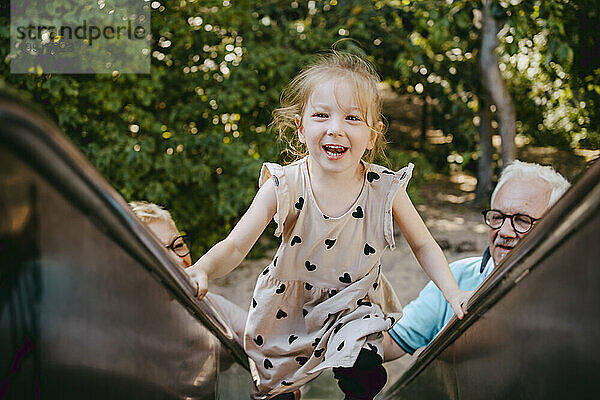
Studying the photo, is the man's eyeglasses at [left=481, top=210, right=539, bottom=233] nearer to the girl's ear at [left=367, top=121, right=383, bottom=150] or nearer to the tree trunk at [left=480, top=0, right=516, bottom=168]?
the girl's ear at [left=367, top=121, right=383, bottom=150]

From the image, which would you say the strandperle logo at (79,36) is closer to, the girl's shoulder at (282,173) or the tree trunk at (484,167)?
the girl's shoulder at (282,173)

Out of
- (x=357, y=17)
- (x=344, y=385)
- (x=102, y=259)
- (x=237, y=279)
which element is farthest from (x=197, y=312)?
(x=357, y=17)

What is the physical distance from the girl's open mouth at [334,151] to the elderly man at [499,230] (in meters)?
0.72

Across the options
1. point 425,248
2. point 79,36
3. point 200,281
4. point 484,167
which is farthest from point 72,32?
point 484,167

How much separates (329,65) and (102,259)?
1279 millimetres

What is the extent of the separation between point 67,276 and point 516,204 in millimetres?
1867

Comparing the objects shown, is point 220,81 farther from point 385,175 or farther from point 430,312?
point 385,175

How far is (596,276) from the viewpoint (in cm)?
77

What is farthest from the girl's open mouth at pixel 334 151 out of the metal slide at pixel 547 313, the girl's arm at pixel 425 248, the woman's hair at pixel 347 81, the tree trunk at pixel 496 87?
the tree trunk at pixel 496 87

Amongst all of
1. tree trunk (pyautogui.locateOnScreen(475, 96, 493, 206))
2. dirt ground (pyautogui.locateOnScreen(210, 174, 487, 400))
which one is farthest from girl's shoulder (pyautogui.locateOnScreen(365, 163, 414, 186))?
tree trunk (pyautogui.locateOnScreen(475, 96, 493, 206))

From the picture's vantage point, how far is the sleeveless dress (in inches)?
76.4

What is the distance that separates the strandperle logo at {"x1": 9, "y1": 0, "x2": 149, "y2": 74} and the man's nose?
3.69m

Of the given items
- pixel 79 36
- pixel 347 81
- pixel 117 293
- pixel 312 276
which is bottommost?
pixel 312 276

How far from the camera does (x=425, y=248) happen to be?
1921 mm
